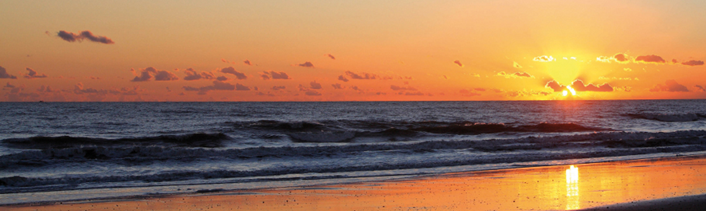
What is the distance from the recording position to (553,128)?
A: 4112cm

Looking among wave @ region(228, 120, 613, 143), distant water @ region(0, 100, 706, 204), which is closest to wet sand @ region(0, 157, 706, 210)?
distant water @ region(0, 100, 706, 204)

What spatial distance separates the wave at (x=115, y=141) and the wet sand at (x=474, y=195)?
54.2ft

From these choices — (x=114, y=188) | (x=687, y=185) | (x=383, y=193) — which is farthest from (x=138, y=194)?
(x=687, y=185)

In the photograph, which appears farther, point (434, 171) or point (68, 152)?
point (68, 152)

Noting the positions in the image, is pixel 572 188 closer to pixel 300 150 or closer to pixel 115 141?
pixel 300 150

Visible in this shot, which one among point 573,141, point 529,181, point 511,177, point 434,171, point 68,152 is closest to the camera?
point 529,181

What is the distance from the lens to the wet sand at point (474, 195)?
33.0 ft

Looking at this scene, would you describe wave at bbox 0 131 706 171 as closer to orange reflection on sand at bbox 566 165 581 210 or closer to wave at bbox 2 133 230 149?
wave at bbox 2 133 230 149

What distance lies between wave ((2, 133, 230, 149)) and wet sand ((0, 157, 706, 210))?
16513mm

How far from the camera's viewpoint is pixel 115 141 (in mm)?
29828

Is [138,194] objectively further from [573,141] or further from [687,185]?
[573,141]

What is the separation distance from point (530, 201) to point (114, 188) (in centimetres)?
1063

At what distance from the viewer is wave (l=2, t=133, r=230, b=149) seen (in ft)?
91.3

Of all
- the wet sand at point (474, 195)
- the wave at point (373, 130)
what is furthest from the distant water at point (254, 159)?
the wet sand at point (474, 195)
